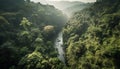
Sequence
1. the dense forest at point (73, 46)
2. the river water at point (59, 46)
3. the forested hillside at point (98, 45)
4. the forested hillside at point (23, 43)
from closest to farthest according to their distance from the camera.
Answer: the forested hillside at point (98, 45) < the dense forest at point (73, 46) < the forested hillside at point (23, 43) < the river water at point (59, 46)

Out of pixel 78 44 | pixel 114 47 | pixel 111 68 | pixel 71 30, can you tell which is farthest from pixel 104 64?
pixel 71 30

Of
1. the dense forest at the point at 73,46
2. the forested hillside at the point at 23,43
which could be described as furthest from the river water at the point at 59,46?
the dense forest at the point at 73,46

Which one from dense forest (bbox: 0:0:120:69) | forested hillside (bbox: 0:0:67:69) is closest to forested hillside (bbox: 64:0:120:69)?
dense forest (bbox: 0:0:120:69)

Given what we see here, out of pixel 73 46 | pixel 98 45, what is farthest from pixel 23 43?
pixel 98 45

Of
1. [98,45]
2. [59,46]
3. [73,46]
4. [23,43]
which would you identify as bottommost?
[59,46]

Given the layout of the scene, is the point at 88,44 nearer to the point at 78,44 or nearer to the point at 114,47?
the point at 78,44

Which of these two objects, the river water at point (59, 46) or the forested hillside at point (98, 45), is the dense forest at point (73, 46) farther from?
the river water at point (59, 46)

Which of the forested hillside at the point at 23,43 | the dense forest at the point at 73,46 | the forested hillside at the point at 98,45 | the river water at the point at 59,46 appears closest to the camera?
the forested hillside at the point at 98,45

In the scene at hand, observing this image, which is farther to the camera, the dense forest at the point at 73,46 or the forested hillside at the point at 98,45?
the dense forest at the point at 73,46

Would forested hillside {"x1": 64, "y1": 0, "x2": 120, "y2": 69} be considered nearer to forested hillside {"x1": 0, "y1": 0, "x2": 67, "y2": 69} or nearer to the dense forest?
the dense forest

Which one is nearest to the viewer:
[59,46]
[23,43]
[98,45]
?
[98,45]

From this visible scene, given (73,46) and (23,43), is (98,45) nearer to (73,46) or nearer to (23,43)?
(73,46)
